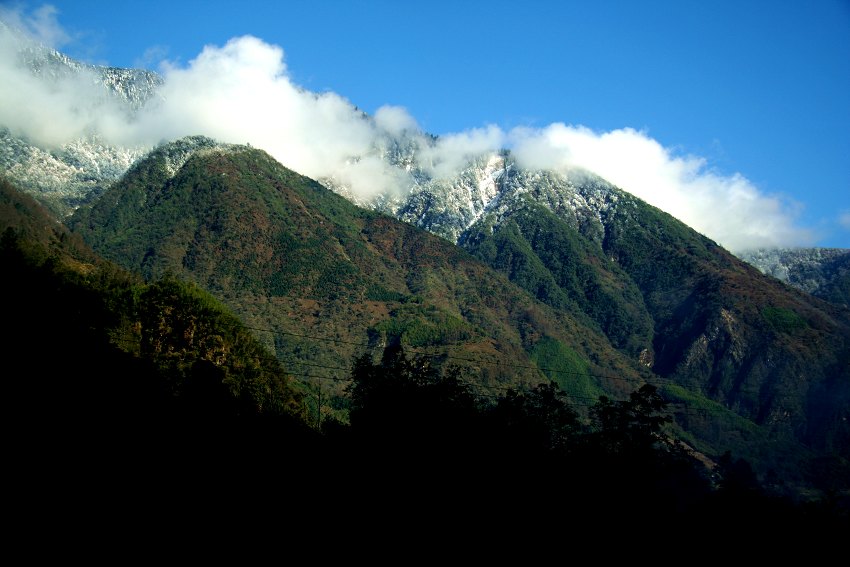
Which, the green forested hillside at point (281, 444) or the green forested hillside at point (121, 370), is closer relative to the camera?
the green forested hillside at point (281, 444)

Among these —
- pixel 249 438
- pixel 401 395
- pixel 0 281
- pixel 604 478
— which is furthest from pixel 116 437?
pixel 604 478

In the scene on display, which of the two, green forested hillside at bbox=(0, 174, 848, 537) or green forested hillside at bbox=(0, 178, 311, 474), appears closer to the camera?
green forested hillside at bbox=(0, 174, 848, 537)

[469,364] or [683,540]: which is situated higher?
[469,364]

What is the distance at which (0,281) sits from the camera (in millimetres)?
89562

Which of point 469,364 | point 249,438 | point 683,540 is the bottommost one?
point 249,438

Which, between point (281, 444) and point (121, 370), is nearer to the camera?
point (281, 444)

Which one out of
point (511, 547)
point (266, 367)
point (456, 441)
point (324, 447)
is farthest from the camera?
point (266, 367)

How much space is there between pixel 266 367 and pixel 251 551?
189ft

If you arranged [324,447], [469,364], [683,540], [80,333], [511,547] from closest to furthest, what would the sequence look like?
[683,540] → [511,547] → [324,447] → [80,333] → [469,364]

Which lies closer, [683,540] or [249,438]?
[683,540]

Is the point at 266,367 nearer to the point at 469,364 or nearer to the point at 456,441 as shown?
the point at 456,441

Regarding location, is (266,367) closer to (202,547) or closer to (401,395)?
(401,395)

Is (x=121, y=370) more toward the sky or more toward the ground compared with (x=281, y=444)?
more toward the ground

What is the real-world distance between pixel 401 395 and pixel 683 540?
115 feet
